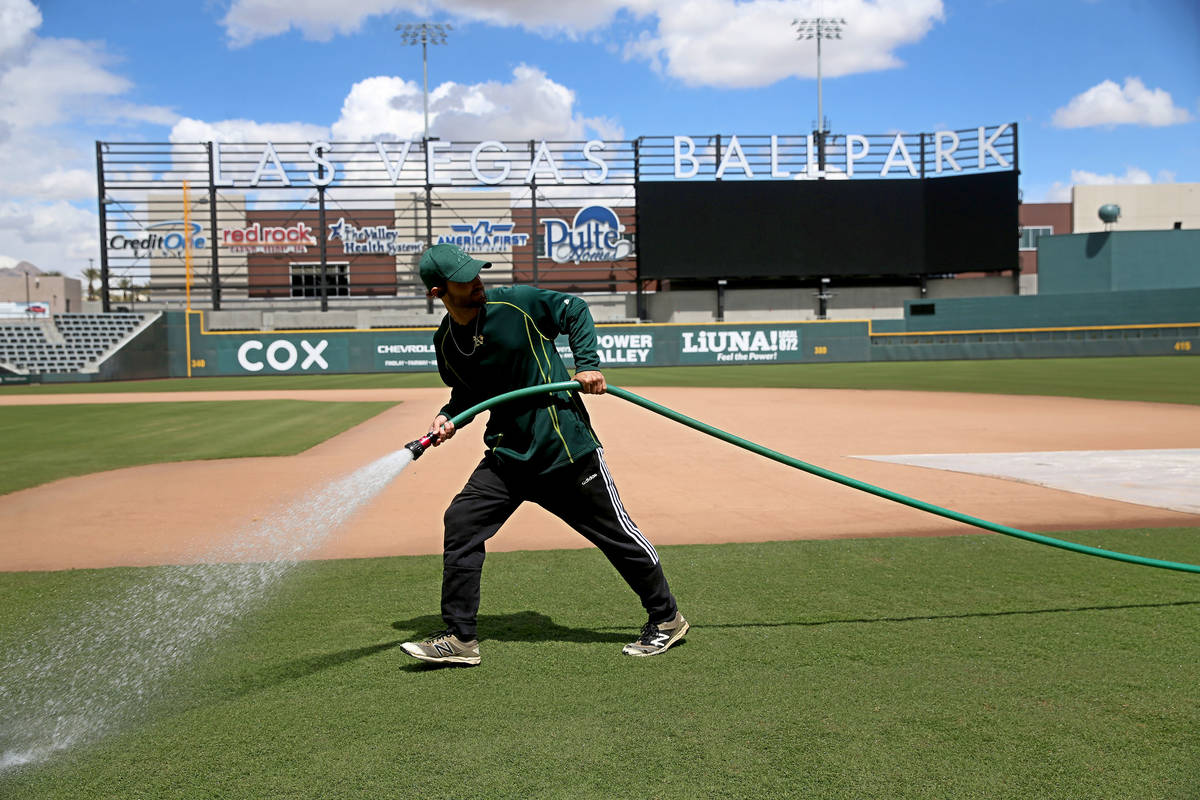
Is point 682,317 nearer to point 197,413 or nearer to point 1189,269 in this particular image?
point 1189,269

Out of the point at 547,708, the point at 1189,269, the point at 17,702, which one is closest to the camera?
the point at 547,708

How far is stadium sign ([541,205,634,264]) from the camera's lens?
152 ft

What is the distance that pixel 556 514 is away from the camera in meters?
4.35

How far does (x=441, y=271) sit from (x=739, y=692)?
2219mm

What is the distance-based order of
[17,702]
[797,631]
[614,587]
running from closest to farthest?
[17,702]
[797,631]
[614,587]

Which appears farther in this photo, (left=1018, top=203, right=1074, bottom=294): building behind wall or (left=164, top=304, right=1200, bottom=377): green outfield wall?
(left=1018, top=203, right=1074, bottom=294): building behind wall

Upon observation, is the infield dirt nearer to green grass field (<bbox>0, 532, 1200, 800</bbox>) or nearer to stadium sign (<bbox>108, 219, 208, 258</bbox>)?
green grass field (<bbox>0, 532, 1200, 800</bbox>)

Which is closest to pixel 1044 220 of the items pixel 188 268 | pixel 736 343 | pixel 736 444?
pixel 736 343

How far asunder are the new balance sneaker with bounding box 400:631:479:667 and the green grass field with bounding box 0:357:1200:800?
69mm

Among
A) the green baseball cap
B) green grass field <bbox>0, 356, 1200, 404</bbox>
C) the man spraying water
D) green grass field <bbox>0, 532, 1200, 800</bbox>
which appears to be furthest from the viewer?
green grass field <bbox>0, 356, 1200, 404</bbox>

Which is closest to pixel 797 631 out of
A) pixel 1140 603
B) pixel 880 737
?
pixel 880 737

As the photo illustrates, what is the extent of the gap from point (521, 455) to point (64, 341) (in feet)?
134

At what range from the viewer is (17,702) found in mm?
3857

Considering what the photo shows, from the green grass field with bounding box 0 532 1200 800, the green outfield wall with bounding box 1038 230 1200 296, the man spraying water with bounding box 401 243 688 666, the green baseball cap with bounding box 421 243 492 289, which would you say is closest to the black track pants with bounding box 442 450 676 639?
the man spraying water with bounding box 401 243 688 666
